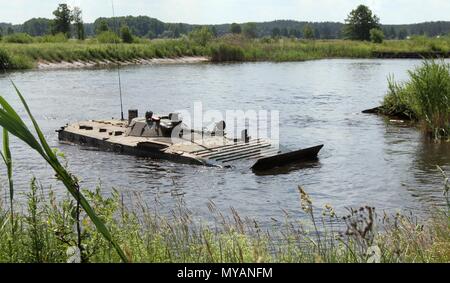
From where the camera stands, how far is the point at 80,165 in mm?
20344

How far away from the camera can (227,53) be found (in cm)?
7738

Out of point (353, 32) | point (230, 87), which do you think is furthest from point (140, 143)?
point (353, 32)

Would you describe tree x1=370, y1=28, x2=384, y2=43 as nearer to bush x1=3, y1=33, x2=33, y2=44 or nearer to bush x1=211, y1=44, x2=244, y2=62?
bush x1=211, y1=44, x2=244, y2=62

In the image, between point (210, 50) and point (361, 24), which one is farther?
point (361, 24)

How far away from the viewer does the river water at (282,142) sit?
16.2m

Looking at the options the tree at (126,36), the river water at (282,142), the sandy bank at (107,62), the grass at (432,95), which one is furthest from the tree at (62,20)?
the grass at (432,95)

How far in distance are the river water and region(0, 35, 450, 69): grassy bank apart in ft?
47.2

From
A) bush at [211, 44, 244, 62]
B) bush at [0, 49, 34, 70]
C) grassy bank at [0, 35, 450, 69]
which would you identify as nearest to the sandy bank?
grassy bank at [0, 35, 450, 69]

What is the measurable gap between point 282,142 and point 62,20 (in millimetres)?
92473

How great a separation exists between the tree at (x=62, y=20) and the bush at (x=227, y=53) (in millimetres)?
40856

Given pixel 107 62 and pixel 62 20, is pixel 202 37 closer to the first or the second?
pixel 107 62

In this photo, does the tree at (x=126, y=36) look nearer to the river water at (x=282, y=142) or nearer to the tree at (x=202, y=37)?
the tree at (x=202, y=37)

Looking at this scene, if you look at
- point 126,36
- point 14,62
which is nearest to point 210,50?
point 126,36

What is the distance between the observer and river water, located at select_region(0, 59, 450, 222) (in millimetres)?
16188
